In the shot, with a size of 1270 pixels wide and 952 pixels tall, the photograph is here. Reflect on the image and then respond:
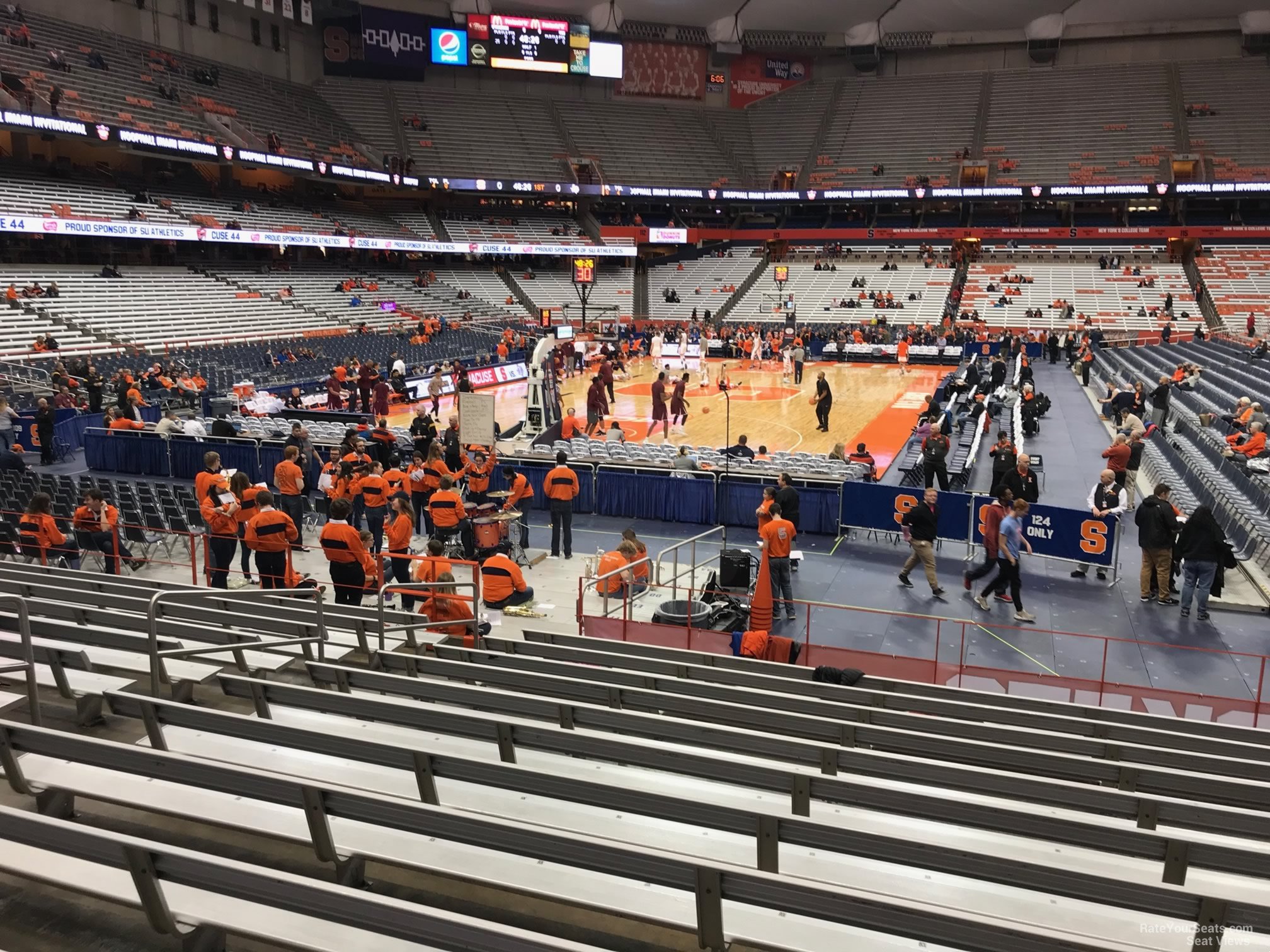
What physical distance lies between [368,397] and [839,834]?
972 inches

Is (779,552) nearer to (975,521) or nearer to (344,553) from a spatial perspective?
(975,521)

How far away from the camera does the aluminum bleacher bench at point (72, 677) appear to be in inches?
201

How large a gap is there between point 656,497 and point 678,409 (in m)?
8.22

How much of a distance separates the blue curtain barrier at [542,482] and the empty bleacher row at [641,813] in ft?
36.1

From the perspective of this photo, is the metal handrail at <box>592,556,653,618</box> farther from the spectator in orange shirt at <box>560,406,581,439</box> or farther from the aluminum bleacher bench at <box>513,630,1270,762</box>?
the spectator in orange shirt at <box>560,406,581,439</box>

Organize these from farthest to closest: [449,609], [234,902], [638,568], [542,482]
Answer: [542,482]
[638,568]
[449,609]
[234,902]

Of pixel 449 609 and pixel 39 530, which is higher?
pixel 39 530

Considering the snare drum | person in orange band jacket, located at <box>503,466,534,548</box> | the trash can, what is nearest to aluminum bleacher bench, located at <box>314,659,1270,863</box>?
the trash can

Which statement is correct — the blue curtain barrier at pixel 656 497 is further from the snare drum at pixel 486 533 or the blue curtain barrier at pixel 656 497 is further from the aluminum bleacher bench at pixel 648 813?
the aluminum bleacher bench at pixel 648 813

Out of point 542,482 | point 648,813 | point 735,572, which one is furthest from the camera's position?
point 542,482

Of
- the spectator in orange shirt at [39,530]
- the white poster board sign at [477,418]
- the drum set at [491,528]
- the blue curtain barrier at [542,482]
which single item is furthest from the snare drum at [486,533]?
the spectator in orange shirt at [39,530]

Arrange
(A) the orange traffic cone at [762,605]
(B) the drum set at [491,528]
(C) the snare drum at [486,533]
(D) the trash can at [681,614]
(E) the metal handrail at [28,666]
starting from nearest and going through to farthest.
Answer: (E) the metal handrail at [28,666] < (A) the orange traffic cone at [762,605] < (D) the trash can at [681,614] < (B) the drum set at [491,528] < (C) the snare drum at [486,533]

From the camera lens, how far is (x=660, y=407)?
78.5 feet

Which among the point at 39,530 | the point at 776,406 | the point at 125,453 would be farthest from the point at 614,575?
the point at 776,406
